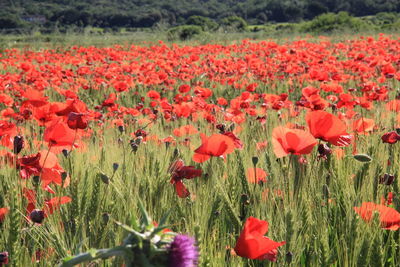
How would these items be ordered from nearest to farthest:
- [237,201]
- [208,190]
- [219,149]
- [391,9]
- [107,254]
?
1. [107,254]
2. [219,149]
3. [208,190]
4. [237,201]
5. [391,9]

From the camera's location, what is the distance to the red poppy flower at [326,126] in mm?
1230

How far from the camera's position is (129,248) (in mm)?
464

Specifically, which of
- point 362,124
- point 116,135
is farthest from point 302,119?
point 116,135

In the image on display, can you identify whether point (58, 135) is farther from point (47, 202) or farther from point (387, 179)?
point (387, 179)


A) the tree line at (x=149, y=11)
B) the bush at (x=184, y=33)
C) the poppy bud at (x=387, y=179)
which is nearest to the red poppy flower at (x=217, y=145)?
the poppy bud at (x=387, y=179)

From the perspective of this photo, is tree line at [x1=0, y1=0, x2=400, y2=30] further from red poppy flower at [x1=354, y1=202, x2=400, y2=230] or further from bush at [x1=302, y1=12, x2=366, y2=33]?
red poppy flower at [x1=354, y1=202, x2=400, y2=230]

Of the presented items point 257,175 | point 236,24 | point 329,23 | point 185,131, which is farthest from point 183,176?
point 236,24

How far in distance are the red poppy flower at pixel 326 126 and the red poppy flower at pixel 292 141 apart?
13 centimetres

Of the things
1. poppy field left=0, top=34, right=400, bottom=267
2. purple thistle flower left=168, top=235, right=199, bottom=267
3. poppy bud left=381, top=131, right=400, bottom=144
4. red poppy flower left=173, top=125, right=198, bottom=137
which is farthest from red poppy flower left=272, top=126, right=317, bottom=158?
red poppy flower left=173, top=125, right=198, bottom=137

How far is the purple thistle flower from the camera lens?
0.47 metres

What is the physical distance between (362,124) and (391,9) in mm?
46034

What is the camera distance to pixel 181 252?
1.57 feet

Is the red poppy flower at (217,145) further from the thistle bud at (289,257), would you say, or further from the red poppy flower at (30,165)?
the red poppy flower at (30,165)

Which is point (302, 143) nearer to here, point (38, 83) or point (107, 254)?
point (107, 254)
